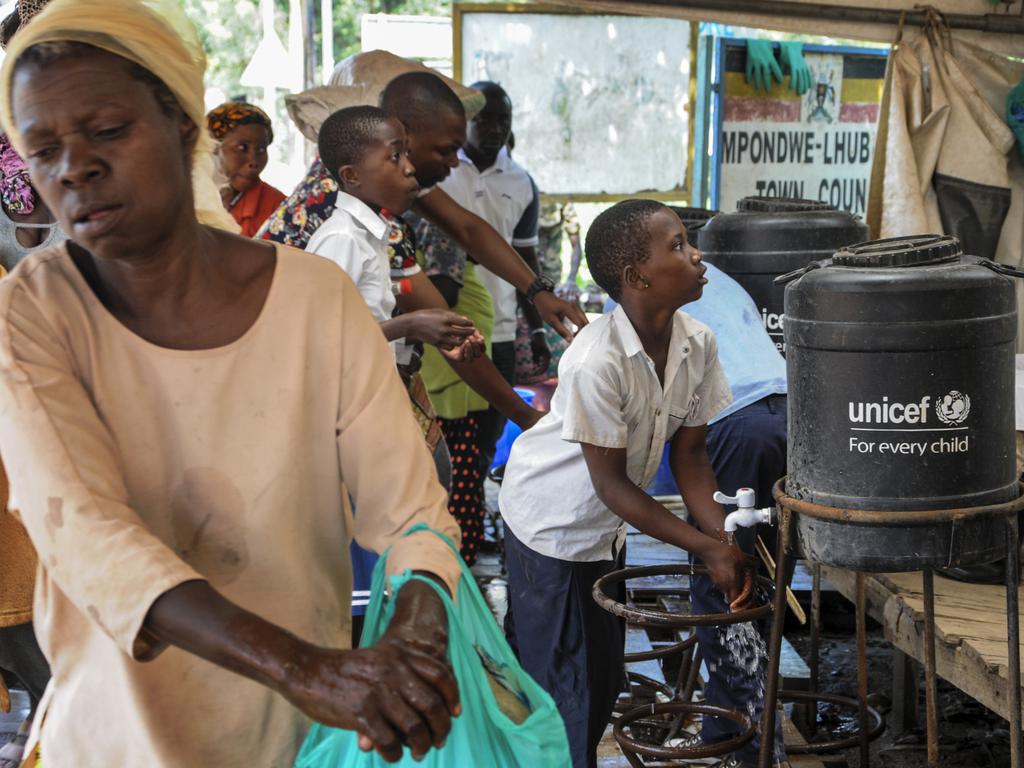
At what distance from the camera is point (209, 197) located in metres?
2.27

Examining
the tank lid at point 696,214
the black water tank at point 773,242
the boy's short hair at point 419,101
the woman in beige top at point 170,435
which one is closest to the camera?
the woman in beige top at point 170,435

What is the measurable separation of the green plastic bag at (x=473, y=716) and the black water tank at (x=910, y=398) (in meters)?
1.41

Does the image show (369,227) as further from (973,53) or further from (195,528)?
(973,53)

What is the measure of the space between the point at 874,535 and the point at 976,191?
2921mm

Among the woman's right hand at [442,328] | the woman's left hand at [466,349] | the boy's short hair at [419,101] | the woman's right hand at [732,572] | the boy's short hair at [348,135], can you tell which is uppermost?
the boy's short hair at [419,101]

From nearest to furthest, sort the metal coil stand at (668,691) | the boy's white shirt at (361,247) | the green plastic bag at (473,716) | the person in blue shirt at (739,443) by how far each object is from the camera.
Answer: the green plastic bag at (473,716), the metal coil stand at (668,691), the boy's white shirt at (361,247), the person in blue shirt at (739,443)

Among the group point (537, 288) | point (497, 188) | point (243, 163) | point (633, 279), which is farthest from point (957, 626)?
point (243, 163)

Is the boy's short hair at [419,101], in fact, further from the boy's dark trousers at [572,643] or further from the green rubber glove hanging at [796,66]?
the green rubber glove hanging at [796,66]

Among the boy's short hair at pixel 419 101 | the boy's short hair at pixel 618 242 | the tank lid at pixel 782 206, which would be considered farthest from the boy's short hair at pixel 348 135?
the tank lid at pixel 782 206

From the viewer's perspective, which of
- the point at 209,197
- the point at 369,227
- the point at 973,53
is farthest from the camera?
the point at 973,53

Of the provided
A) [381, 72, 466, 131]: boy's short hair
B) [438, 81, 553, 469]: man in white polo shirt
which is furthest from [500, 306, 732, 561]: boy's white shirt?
[438, 81, 553, 469]: man in white polo shirt

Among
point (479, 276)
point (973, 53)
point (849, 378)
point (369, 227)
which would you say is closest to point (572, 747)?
point (849, 378)

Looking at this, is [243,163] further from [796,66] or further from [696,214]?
[796,66]

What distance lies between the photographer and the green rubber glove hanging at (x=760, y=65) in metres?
6.47
